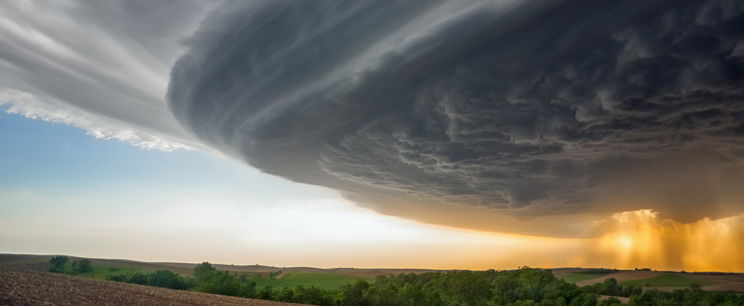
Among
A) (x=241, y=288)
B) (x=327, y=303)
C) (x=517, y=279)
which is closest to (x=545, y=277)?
(x=517, y=279)

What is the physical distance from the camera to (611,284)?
162 m

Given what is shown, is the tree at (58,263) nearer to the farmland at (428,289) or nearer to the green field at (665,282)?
the farmland at (428,289)

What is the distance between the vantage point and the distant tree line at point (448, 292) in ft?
319

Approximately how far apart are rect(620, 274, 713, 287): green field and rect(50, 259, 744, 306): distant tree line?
16278 millimetres

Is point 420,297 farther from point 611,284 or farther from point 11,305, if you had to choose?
point 611,284

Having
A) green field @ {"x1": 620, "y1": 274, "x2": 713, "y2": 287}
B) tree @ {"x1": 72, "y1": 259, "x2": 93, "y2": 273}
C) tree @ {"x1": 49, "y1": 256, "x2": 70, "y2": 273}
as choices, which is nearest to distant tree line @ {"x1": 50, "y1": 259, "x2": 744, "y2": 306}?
green field @ {"x1": 620, "y1": 274, "x2": 713, "y2": 287}

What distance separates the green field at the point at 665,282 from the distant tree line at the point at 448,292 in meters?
16.3

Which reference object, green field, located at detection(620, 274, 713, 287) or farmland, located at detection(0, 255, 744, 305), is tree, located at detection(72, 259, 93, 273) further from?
green field, located at detection(620, 274, 713, 287)

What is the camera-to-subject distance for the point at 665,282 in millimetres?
179375

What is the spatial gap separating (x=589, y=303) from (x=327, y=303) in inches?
2688

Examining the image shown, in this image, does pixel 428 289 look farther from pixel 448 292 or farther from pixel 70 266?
pixel 70 266

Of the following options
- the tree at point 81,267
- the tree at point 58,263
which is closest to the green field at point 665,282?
the tree at point 81,267

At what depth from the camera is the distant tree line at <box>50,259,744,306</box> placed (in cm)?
9712

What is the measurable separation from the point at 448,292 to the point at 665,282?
117 metres
